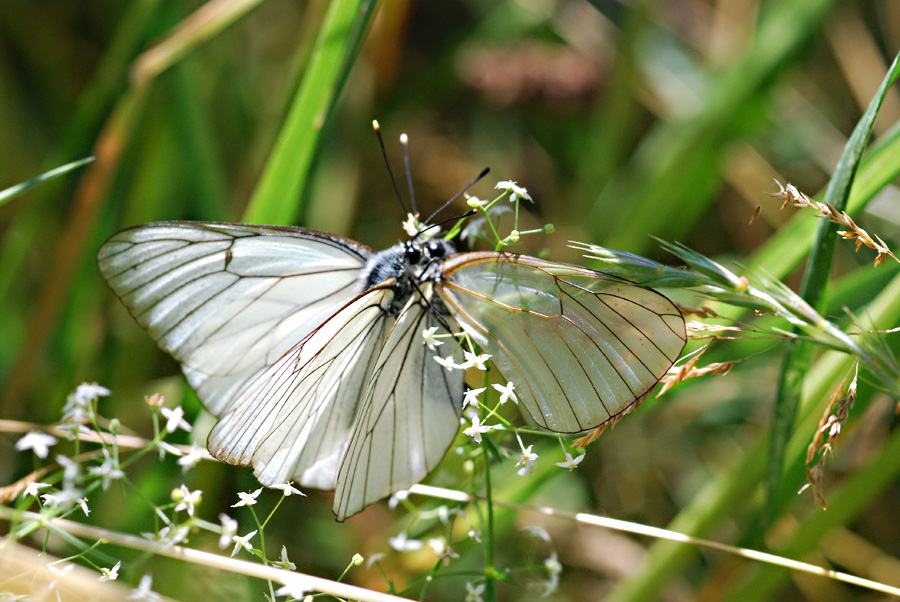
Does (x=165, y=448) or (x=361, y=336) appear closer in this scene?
(x=165, y=448)

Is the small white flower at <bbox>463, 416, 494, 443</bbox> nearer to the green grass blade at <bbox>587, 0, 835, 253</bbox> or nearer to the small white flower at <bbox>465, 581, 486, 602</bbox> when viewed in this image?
the small white flower at <bbox>465, 581, 486, 602</bbox>

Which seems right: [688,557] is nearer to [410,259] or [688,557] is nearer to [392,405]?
[392,405]

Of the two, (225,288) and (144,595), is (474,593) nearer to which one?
(144,595)

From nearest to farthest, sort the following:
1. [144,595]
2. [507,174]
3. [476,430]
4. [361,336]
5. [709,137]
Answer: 1. [144,595]
2. [476,430]
3. [361,336]
4. [709,137]
5. [507,174]

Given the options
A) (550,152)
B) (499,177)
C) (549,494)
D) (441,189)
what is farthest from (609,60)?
(549,494)

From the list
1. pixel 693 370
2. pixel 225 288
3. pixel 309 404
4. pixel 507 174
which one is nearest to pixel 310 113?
pixel 225 288

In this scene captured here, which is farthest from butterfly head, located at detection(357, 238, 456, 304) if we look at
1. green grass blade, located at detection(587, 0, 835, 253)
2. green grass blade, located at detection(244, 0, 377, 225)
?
green grass blade, located at detection(587, 0, 835, 253)
